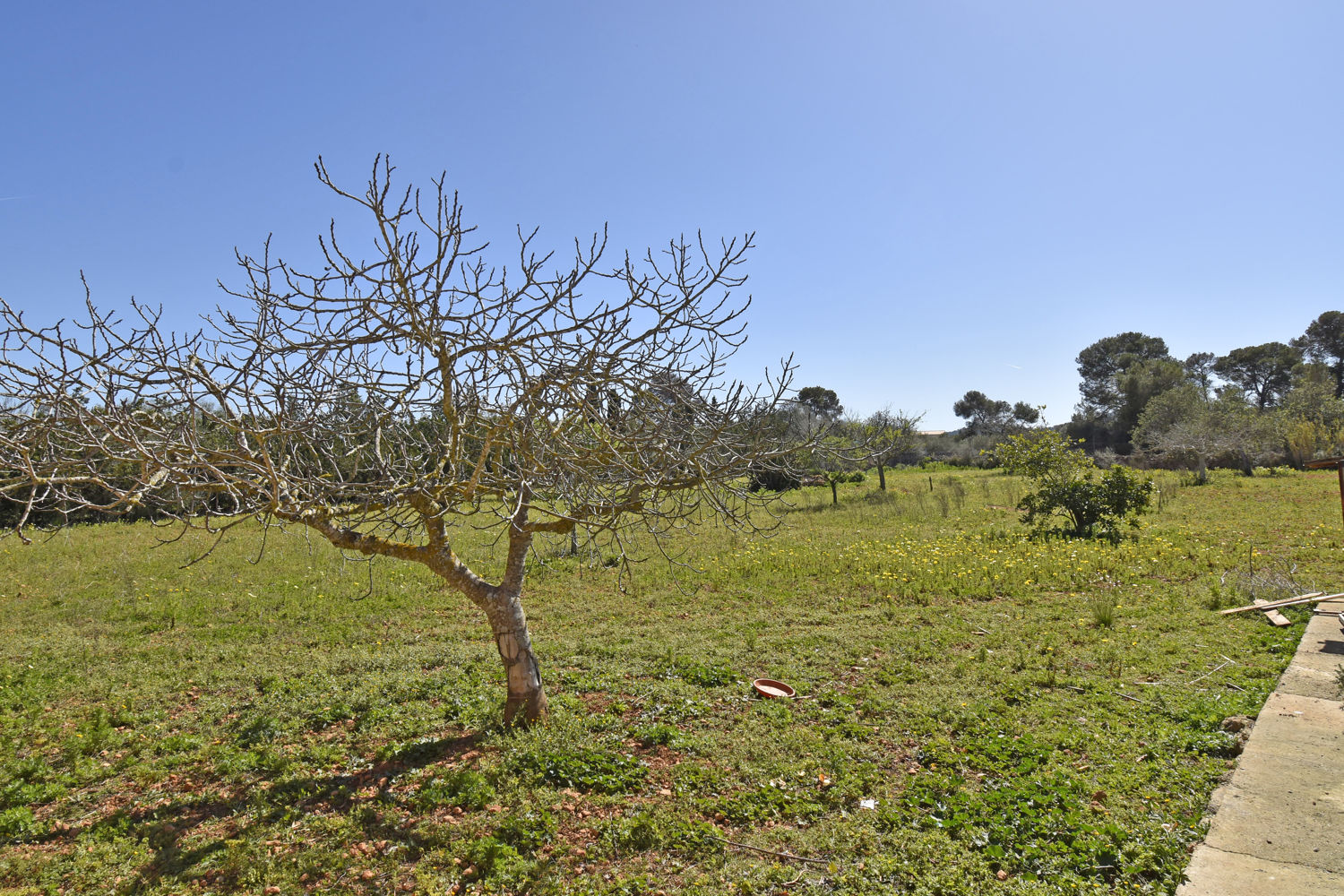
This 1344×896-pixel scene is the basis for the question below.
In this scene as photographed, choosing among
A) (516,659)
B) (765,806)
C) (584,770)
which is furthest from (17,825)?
(765,806)

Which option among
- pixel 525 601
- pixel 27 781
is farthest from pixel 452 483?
pixel 525 601

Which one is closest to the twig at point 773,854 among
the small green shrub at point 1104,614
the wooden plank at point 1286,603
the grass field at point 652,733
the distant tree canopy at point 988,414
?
the grass field at point 652,733

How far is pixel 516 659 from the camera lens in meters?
4.68

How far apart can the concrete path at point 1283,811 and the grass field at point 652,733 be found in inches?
5.6

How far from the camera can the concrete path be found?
9.34 ft

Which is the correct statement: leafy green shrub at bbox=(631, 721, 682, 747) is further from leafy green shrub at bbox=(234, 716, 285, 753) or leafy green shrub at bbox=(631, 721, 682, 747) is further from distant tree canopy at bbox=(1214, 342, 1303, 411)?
distant tree canopy at bbox=(1214, 342, 1303, 411)

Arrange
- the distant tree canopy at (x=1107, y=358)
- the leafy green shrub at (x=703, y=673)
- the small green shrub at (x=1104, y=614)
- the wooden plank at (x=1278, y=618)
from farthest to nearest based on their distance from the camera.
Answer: the distant tree canopy at (x=1107, y=358) < the small green shrub at (x=1104, y=614) < the wooden plank at (x=1278, y=618) < the leafy green shrub at (x=703, y=673)

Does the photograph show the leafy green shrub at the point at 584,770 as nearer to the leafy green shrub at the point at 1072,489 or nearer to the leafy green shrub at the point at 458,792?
the leafy green shrub at the point at 458,792

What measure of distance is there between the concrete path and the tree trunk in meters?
3.64

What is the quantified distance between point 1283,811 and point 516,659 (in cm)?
429

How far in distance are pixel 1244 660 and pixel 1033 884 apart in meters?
4.23

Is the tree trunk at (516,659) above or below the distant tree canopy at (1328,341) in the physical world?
below

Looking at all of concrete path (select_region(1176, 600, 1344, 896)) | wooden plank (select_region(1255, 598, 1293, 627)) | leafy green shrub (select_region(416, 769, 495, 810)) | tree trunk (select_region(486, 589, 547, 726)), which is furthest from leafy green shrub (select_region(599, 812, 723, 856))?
wooden plank (select_region(1255, 598, 1293, 627))

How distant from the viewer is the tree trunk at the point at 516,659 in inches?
181
